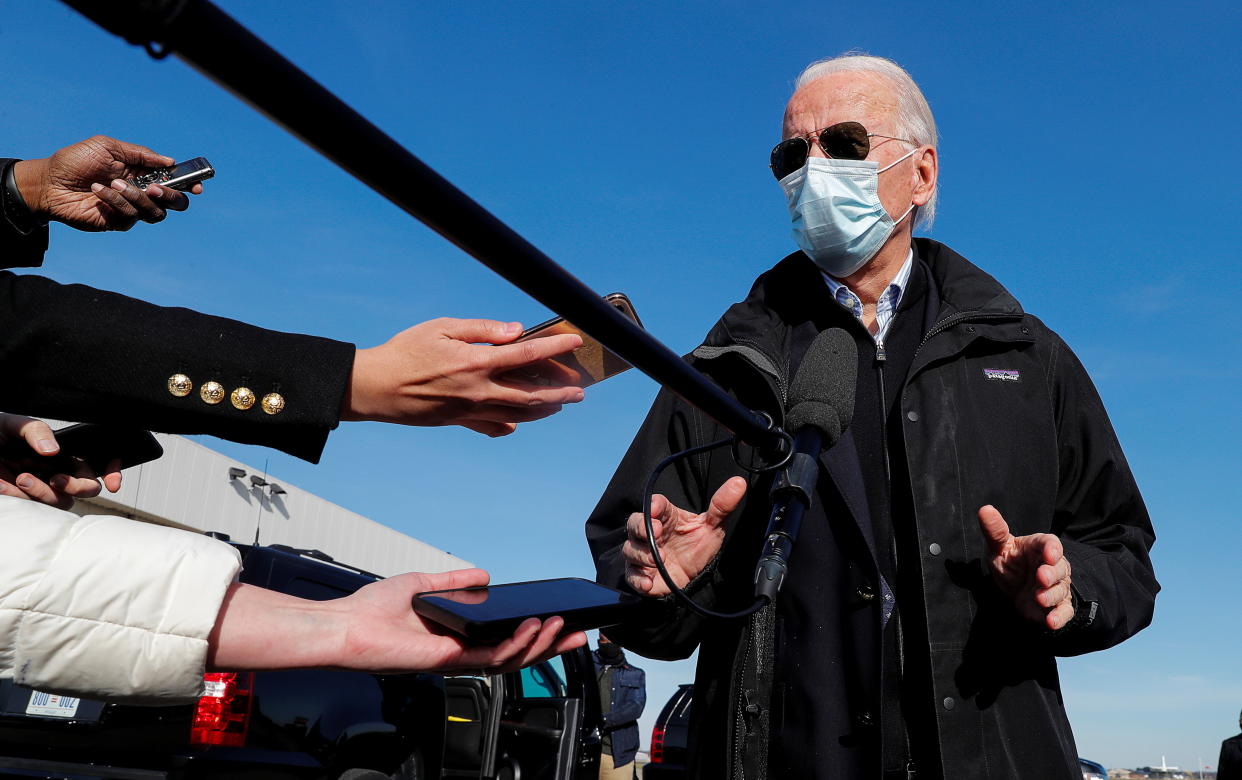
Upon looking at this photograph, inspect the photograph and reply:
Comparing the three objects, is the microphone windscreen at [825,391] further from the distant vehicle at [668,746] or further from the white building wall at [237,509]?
the white building wall at [237,509]

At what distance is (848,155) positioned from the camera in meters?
3.88

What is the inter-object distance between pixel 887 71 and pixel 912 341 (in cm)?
126

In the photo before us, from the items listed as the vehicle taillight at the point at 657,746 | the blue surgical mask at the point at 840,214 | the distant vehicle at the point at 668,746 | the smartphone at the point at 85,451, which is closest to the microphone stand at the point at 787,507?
the smartphone at the point at 85,451

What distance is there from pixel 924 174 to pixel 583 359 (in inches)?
104

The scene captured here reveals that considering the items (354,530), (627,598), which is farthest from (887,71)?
(354,530)

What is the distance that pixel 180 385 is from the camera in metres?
1.85

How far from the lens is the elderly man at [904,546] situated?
104 inches

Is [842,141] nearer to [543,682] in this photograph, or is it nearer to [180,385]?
[180,385]

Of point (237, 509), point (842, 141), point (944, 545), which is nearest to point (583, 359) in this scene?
point (944, 545)

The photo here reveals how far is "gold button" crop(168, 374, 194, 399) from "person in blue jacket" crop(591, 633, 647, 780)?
7386mm

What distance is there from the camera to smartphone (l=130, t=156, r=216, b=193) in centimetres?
320

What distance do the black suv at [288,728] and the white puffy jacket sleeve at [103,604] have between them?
327 centimetres

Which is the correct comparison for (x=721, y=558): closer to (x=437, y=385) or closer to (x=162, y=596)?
(x=437, y=385)

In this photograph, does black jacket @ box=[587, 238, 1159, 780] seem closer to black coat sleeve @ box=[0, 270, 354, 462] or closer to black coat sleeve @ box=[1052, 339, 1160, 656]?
black coat sleeve @ box=[1052, 339, 1160, 656]
